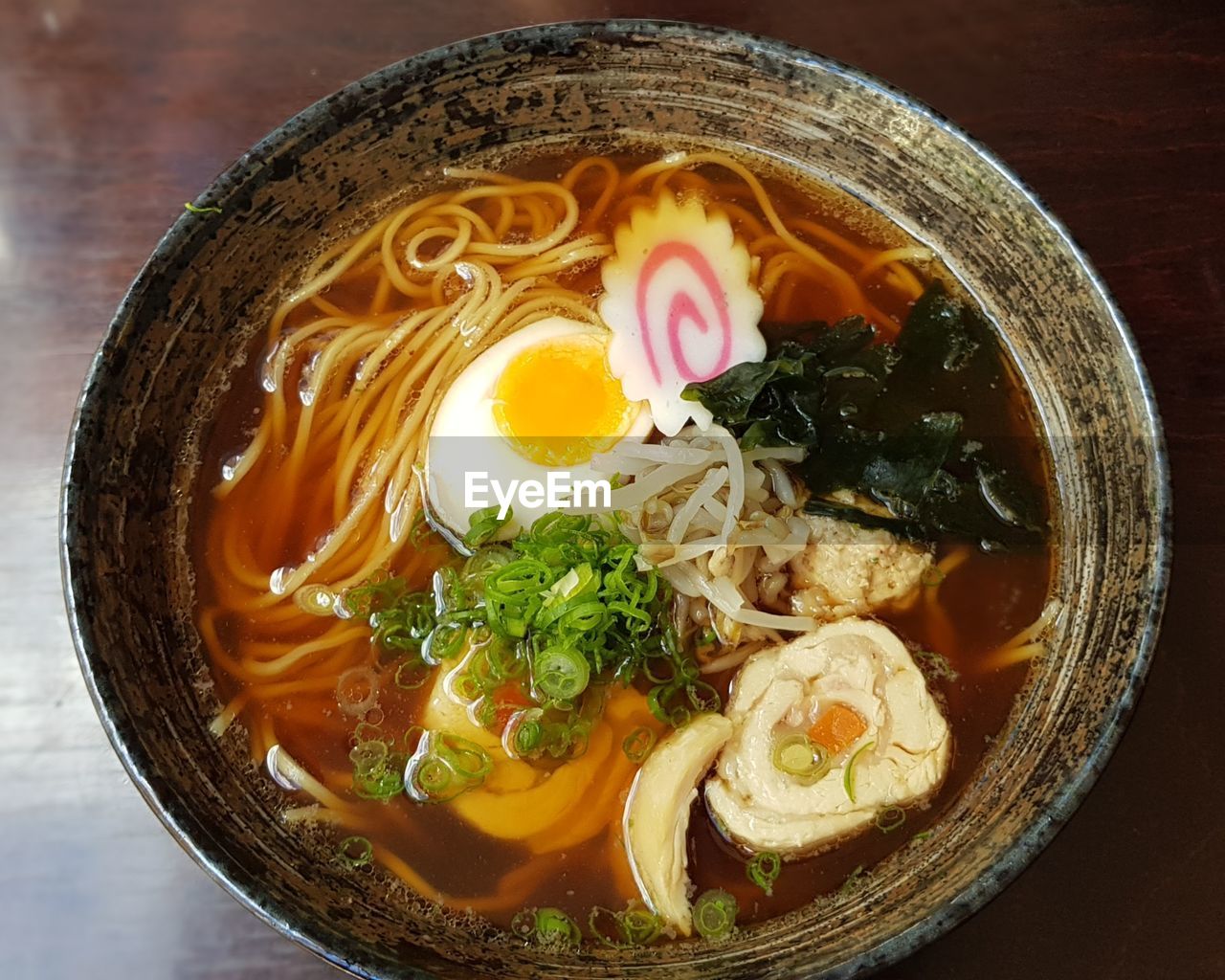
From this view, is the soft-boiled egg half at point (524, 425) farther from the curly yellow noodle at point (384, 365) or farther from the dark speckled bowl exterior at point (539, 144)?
the dark speckled bowl exterior at point (539, 144)

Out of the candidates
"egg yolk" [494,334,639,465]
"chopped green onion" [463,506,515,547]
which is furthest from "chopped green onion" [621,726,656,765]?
"egg yolk" [494,334,639,465]

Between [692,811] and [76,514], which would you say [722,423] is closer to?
[692,811]

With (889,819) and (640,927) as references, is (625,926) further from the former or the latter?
(889,819)

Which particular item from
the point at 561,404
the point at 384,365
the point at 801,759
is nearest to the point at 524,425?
the point at 561,404

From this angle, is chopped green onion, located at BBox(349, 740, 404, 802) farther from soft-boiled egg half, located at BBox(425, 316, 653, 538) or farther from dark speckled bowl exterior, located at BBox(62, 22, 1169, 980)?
soft-boiled egg half, located at BBox(425, 316, 653, 538)

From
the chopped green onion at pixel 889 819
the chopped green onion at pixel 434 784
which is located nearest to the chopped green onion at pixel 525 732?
the chopped green onion at pixel 434 784

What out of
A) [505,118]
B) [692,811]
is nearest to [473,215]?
[505,118]
